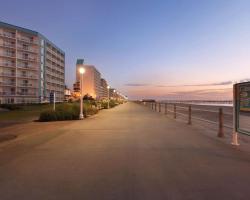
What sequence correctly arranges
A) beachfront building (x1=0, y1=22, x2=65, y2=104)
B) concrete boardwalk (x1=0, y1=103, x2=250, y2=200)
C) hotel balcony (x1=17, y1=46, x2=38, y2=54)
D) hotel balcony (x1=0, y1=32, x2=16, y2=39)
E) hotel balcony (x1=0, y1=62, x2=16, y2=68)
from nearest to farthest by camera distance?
concrete boardwalk (x1=0, y1=103, x2=250, y2=200) → hotel balcony (x1=0, y1=62, x2=16, y2=68) → hotel balcony (x1=0, y1=32, x2=16, y2=39) → beachfront building (x1=0, y1=22, x2=65, y2=104) → hotel balcony (x1=17, y1=46, x2=38, y2=54)

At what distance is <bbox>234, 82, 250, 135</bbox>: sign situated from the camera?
8.77 meters

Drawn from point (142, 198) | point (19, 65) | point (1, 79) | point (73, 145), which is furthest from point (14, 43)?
point (142, 198)

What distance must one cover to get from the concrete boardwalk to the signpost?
0.86 m

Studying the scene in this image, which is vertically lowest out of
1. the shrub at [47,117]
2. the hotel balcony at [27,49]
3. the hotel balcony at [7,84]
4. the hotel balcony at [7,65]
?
the shrub at [47,117]

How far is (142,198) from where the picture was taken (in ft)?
14.0

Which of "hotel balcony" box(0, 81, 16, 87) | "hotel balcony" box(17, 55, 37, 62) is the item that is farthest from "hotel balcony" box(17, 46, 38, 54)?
"hotel balcony" box(0, 81, 16, 87)

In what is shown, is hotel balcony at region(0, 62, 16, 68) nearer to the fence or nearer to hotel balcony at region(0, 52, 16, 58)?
hotel balcony at region(0, 52, 16, 58)

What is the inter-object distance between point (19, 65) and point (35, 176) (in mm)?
85394

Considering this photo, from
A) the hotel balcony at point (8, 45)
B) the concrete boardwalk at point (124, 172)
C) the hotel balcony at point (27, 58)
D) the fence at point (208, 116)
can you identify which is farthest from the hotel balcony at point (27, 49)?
the concrete boardwalk at point (124, 172)

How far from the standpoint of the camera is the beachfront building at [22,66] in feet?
261

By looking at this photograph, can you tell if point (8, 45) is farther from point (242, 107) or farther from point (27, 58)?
point (242, 107)

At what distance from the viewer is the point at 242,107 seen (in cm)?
902

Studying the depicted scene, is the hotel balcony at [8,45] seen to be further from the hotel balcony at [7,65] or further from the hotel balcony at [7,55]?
the hotel balcony at [7,65]

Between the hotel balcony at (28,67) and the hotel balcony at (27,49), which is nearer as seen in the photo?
the hotel balcony at (27,49)
